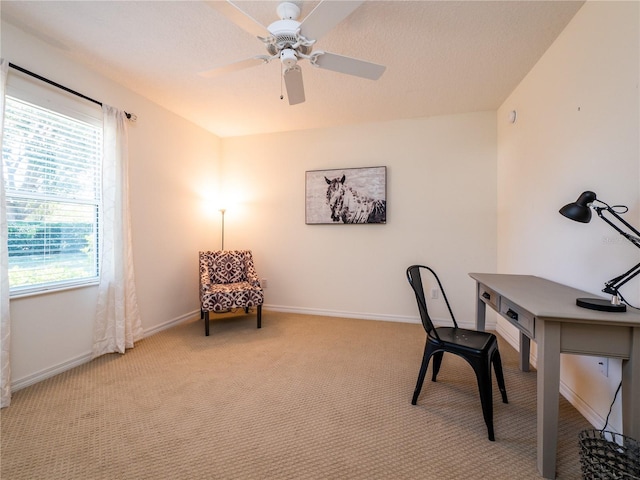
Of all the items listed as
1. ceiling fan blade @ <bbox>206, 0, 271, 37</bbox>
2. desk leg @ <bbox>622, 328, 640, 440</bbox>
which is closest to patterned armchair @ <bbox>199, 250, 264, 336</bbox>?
ceiling fan blade @ <bbox>206, 0, 271, 37</bbox>

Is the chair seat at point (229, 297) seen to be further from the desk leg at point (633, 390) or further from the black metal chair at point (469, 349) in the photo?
the desk leg at point (633, 390)

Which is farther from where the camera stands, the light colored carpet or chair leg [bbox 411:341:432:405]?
chair leg [bbox 411:341:432:405]

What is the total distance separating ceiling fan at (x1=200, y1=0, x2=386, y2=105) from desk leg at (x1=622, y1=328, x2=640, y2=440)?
6.09 ft

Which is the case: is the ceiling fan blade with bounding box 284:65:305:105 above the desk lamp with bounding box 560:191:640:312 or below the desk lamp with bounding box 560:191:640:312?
above

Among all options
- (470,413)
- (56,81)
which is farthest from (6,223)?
(470,413)

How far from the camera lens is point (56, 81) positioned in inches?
86.5

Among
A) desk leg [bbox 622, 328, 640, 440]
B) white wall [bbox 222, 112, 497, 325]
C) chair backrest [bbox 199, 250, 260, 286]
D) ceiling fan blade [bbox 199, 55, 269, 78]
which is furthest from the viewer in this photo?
chair backrest [bbox 199, 250, 260, 286]

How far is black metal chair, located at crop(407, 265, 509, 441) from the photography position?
153 cm

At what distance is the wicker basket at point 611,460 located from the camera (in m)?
1.07

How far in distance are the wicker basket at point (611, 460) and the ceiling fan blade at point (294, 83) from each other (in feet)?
7.52

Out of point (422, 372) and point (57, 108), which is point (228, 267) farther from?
point (422, 372)

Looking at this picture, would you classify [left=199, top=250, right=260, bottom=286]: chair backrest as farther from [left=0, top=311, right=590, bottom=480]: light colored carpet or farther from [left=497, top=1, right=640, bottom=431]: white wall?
[left=497, top=1, right=640, bottom=431]: white wall

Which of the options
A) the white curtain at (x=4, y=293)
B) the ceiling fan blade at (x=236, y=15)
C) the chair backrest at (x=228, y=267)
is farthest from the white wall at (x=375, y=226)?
the white curtain at (x=4, y=293)

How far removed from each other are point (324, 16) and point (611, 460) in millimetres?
2345
